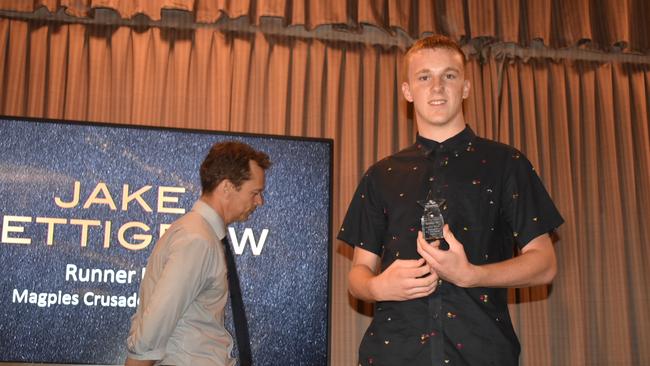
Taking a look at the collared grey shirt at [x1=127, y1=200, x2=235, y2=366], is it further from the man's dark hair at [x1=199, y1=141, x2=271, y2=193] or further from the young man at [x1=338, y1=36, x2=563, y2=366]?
the young man at [x1=338, y1=36, x2=563, y2=366]

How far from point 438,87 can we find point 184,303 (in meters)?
1.08

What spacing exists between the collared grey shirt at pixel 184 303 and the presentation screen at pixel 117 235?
0.97 meters

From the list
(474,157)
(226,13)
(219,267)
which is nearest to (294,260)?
(219,267)

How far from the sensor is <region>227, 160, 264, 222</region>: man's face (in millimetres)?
2883

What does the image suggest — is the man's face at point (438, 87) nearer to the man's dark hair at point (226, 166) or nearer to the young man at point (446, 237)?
the young man at point (446, 237)

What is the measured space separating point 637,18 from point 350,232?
3.17 meters

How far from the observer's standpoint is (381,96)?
163 inches

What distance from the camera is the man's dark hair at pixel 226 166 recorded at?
2.87m

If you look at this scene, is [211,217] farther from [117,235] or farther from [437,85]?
[437,85]

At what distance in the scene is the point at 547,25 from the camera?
4.21 meters

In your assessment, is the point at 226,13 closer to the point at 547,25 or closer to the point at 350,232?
the point at 547,25

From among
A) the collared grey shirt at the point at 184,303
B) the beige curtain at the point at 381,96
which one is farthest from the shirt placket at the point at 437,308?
the beige curtain at the point at 381,96

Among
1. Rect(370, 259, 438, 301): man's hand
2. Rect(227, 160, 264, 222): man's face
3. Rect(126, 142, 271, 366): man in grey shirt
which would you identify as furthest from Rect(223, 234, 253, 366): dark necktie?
Rect(370, 259, 438, 301): man's hand

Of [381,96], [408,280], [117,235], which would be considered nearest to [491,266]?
[408,280]
